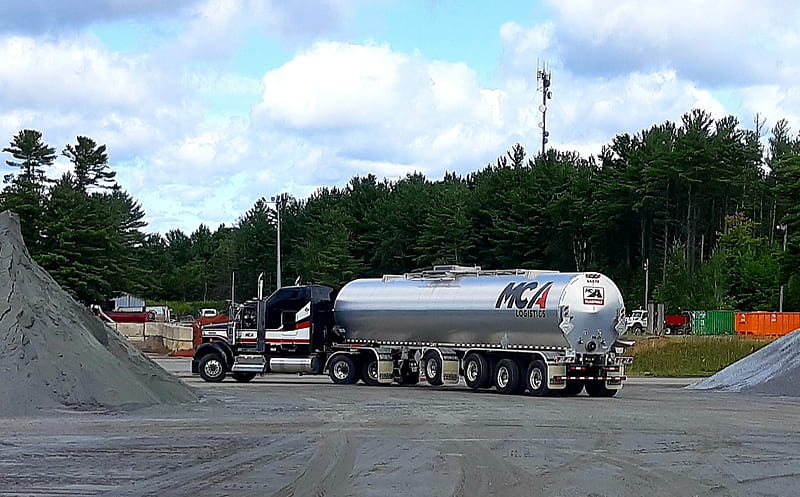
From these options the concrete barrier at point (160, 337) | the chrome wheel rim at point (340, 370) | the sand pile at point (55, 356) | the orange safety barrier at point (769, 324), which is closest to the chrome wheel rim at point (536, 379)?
the chrome wheel rim at point (340, 370)

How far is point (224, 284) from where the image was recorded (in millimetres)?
127812

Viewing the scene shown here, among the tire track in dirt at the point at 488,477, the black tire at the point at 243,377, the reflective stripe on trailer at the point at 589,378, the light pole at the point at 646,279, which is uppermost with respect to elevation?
the light pole at the point at 646,279

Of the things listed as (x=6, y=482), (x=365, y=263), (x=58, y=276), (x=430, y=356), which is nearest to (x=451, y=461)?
(x=6, y=482)

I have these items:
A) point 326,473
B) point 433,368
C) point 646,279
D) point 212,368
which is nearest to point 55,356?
point 326,473

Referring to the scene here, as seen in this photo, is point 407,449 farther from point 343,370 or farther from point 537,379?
point 343,370

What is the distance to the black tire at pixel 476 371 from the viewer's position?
34062 millimetres

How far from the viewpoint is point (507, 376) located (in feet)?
109

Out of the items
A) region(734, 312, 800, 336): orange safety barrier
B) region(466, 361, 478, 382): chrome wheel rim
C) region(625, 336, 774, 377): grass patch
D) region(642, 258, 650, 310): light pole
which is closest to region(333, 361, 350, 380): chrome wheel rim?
region(466, 361, 478, 382): chrome wheel rim

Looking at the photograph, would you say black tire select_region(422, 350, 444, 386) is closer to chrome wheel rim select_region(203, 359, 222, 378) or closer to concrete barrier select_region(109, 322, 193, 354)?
chrome wheel rim select_region(203, 359, 222, 378)

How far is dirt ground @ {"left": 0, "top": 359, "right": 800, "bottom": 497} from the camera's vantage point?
46.8 feet

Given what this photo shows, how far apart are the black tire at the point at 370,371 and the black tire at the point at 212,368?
4.86m

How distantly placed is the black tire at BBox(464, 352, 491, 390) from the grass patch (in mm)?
15732

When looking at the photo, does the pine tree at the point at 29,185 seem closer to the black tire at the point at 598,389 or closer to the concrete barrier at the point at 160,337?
the concrete barrier at the point at 160,337

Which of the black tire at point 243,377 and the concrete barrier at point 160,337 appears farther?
the concrete barrier at point 160,337
